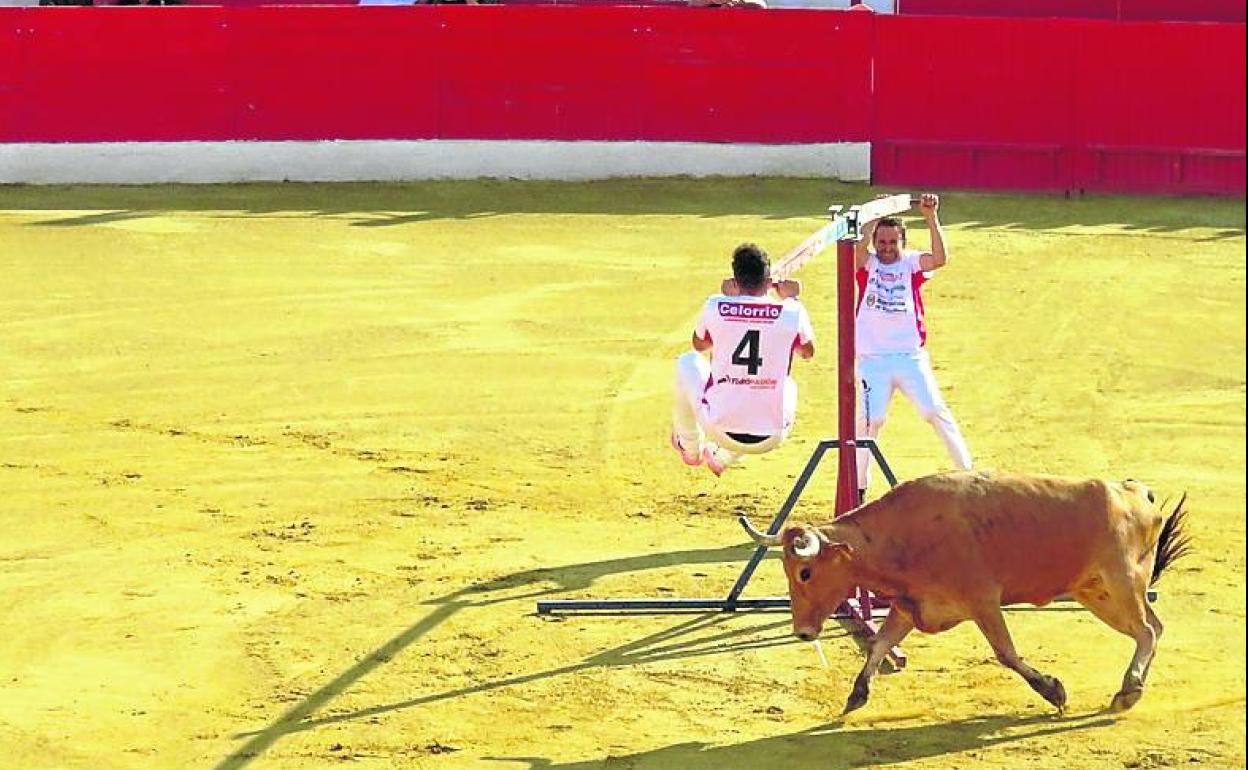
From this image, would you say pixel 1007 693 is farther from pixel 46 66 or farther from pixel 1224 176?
pixel 46 66

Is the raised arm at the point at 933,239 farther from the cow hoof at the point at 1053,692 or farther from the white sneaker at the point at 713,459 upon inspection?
the cow hoof at the point at 1053,692

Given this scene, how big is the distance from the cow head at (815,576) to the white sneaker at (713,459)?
173 centimetres

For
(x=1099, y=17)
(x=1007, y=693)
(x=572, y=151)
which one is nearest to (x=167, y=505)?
(x=1007, y=693)

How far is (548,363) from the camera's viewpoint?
1661 centimetres

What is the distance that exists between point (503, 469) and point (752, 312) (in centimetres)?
347

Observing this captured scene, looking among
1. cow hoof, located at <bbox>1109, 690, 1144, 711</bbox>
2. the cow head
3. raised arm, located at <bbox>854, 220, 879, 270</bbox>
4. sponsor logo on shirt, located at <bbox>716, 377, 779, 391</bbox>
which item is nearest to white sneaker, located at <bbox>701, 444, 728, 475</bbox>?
sponsor logo on shirt, located at <bbox>716, 377, 779, 391</bbox>

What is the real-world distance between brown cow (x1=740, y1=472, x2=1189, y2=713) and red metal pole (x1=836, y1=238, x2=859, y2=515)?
1.17 m

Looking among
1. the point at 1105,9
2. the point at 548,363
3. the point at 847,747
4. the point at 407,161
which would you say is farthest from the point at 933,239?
the point at 1105,9

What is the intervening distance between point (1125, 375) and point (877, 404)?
499 centimetres

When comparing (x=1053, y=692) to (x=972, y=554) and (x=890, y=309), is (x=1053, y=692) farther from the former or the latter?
(x=890, y=309)

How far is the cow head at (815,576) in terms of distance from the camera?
9.76 metres

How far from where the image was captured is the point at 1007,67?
22797mm

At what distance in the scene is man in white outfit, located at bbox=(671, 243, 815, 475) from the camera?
11.1 meters

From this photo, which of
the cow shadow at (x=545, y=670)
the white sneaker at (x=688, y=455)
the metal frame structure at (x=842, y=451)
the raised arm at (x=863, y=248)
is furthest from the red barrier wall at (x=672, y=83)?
the metal frame structure at (x=842, y=451)
